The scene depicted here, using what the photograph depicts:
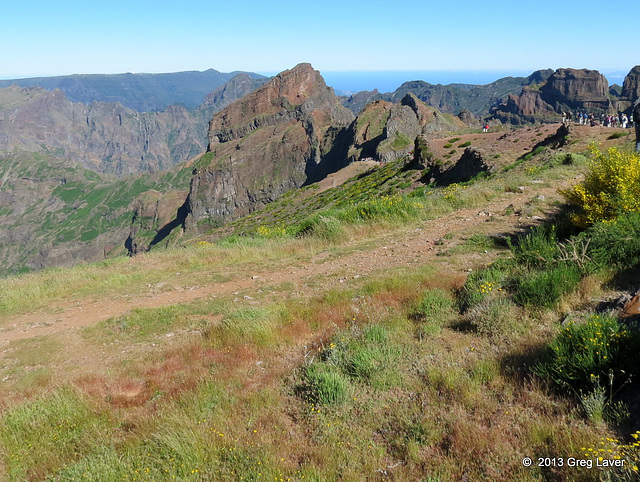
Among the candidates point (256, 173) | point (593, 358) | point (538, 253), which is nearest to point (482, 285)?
point (538, 253)

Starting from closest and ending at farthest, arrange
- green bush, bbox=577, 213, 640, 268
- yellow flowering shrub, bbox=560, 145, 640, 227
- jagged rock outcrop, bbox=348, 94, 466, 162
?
green bush, bbox=577, 213, 640, 268 < yellow flowering shrub, bbox=560, 145, 640, 227 < jagged rock outcrop, bbox=348, 94, 466, 162

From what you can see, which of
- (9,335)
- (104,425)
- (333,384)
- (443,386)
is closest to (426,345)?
(443,386)

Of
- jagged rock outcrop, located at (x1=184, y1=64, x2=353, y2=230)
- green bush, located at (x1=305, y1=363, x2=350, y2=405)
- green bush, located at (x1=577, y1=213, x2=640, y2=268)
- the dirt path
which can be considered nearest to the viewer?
green bush, located at (x1=305, y1=363, x2=350, y2=405)

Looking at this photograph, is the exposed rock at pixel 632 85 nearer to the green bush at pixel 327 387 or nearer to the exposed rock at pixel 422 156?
the exposed rock at pixel 422 156

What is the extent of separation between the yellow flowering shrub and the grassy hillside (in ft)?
3.01

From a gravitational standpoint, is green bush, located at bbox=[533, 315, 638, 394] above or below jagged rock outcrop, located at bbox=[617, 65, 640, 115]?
below

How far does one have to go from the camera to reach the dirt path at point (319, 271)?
29.8 ft

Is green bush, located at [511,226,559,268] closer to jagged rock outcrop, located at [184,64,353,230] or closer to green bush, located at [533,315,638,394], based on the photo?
green bush, located at [533,315,638,394]

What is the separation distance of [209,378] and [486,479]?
4054mm

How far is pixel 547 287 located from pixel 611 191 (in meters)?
5.06

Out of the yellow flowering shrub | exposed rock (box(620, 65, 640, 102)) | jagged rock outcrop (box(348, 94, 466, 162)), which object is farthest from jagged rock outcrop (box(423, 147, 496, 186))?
exposed rock (box(620, 65, 640, 102))

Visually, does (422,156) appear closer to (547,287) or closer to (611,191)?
(611,191)

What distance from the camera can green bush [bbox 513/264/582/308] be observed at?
6.07m

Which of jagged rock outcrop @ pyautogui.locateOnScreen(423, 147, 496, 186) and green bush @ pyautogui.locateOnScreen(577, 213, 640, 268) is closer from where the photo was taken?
green bush @ pyautogui.locateOnScreen(577, 213, 640, 268)
